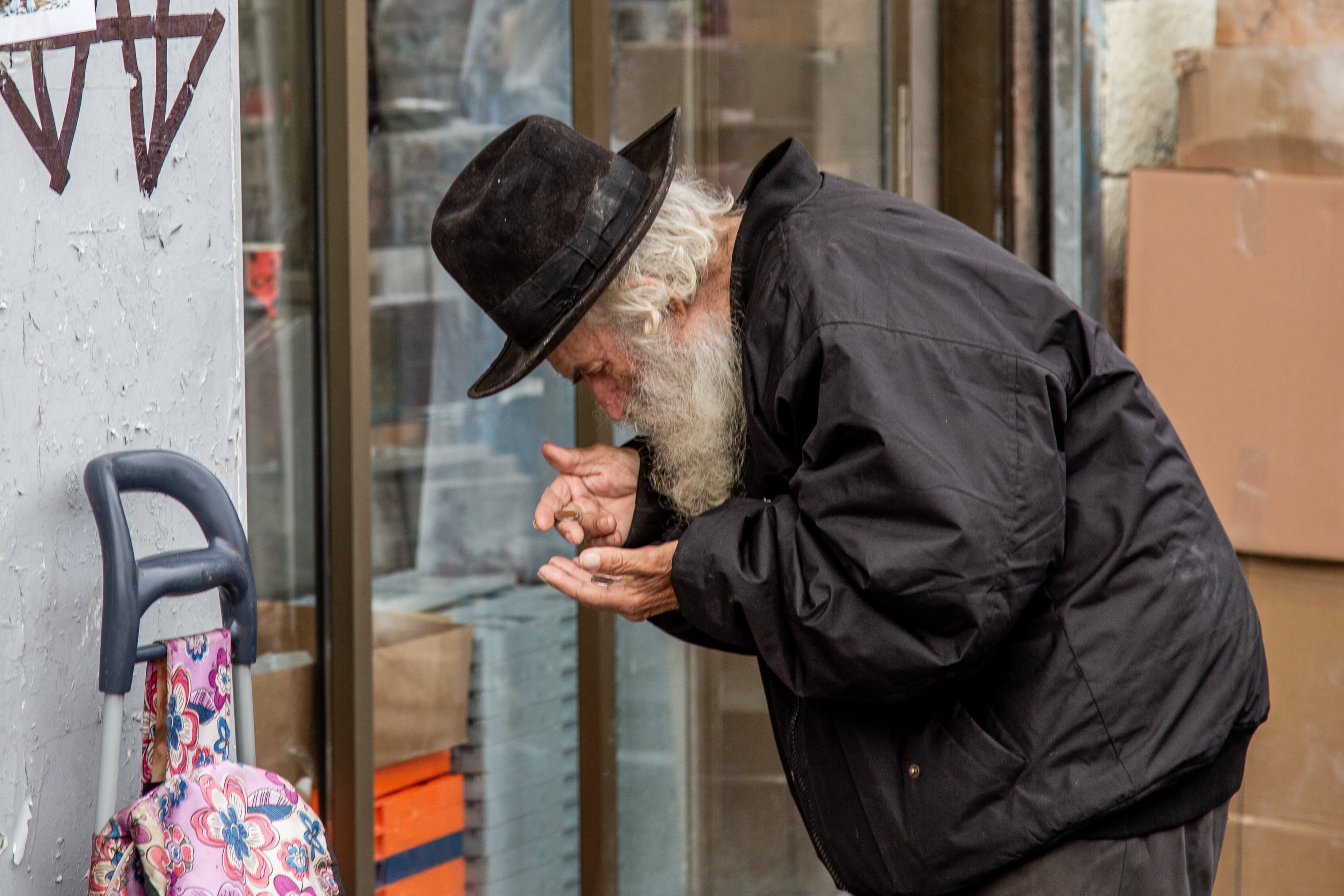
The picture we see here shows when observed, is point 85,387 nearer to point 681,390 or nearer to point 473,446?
point 681,390

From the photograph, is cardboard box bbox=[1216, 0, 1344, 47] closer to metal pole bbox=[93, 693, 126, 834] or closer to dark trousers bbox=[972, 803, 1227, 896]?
dark trousers bbox=[972, 803, 1227, 896]

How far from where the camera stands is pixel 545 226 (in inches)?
75.2

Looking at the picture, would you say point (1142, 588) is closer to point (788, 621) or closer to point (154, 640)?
point (788, 621)

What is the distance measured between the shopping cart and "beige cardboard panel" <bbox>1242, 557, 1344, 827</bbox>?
296 cm

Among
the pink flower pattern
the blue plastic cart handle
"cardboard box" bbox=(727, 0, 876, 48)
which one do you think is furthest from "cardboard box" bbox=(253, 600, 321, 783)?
"cardboard box" bbox=(727, 0, 876, 48)

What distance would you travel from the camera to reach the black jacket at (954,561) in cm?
166

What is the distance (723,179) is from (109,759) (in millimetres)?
2515

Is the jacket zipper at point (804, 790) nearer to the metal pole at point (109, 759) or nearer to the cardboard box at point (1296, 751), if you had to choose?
the metal pole at point (109, 759)

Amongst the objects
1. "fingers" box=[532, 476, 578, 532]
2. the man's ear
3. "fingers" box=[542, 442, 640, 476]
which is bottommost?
"fingers" box=[532, 476, 578, 532]

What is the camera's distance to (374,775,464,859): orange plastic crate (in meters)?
2.98

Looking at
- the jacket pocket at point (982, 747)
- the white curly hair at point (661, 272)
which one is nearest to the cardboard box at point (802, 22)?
the white curly hair at point (661, 272)

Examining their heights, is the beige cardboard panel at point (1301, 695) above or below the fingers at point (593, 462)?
below

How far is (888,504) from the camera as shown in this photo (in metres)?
1.65

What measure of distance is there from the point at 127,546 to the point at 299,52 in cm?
137
